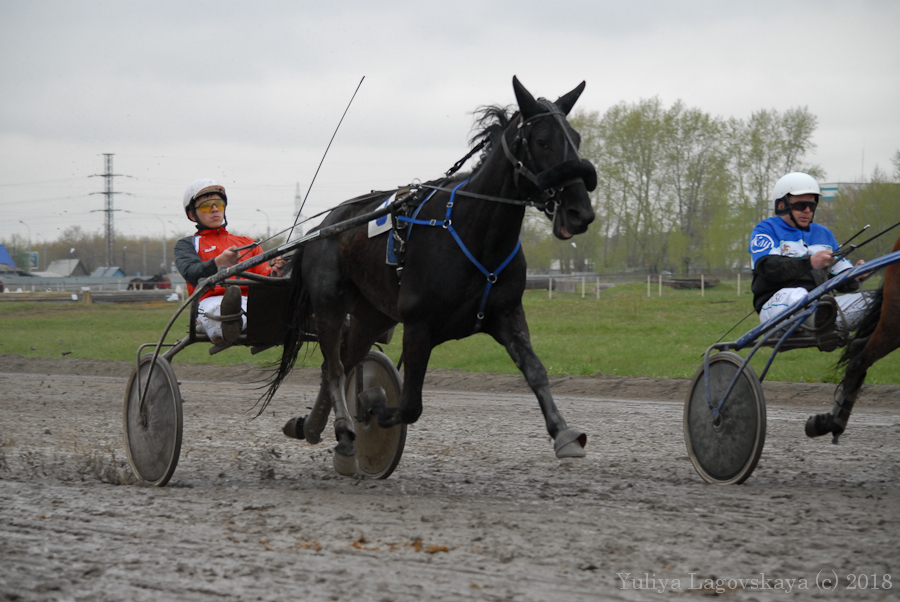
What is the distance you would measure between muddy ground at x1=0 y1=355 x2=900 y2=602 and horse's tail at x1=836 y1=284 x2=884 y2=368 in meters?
0.68

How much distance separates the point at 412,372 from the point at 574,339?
1123 cm

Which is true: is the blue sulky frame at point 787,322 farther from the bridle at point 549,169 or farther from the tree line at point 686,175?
the tree line at point 686,175

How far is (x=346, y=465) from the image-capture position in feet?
17.3

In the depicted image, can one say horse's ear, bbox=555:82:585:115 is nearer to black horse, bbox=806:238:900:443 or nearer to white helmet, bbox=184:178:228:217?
black horse, bbox=806:238:900:443

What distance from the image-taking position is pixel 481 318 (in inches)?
173

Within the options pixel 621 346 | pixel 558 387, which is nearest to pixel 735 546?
pixel 558 387

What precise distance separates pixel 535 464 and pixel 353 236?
1.78 metres

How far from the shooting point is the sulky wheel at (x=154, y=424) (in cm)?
504

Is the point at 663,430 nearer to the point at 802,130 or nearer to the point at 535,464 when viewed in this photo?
the point at 535,464

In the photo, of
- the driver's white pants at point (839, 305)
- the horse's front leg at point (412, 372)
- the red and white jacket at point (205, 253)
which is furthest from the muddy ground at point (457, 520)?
the red and white jacket at point (205, 253)

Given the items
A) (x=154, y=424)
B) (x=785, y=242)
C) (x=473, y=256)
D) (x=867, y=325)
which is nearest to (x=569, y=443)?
(x=473, y=256)

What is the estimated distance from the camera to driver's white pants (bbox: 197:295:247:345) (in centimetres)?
554

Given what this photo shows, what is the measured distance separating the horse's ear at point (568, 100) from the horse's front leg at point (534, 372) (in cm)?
99

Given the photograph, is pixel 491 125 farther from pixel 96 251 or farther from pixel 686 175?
pixel 96 251
